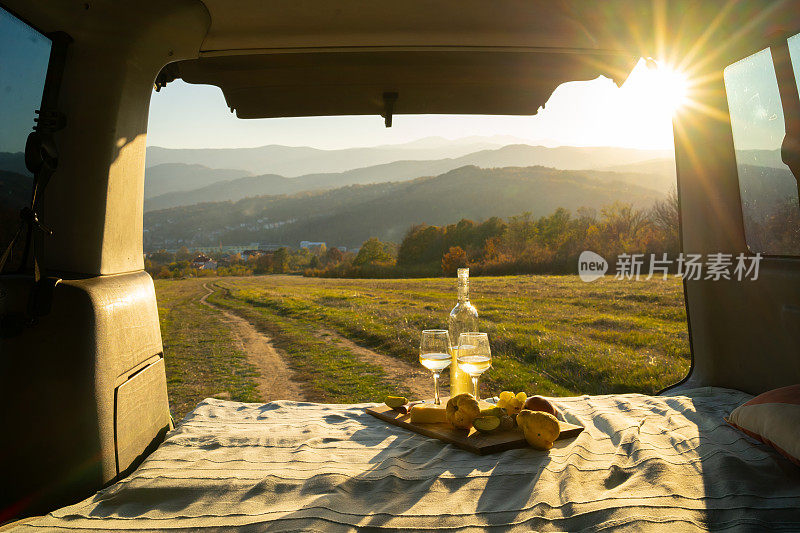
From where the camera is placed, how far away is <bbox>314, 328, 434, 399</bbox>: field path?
5.46 metres

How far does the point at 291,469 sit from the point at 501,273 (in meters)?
12.0

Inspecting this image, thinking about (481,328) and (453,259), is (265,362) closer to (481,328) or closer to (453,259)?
(481,328)

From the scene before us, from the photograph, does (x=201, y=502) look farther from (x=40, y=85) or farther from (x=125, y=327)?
(x=40, y=85)

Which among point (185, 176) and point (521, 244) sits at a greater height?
point (185, 176)

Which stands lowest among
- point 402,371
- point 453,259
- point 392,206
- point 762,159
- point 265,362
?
point 265,362

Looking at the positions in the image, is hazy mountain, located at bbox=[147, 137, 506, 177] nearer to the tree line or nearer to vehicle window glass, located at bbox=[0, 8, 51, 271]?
the tree line

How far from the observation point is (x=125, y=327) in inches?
56.0

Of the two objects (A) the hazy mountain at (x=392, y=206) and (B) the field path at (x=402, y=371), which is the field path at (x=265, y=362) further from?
(A) the hazy mountain at (x=392, y=206)

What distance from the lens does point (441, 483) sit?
116 centimetres

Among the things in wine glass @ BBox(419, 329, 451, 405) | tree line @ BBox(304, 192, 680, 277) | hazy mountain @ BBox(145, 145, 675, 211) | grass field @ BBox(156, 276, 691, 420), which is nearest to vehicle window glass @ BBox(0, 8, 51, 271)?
wine glass @ BBox(419, 329, 451, 405)

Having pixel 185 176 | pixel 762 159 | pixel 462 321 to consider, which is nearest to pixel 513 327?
pixel 762 159

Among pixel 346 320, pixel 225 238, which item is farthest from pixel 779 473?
pixel 225 238

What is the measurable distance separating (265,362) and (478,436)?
7.17 m

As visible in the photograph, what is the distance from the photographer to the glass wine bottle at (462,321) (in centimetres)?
150
